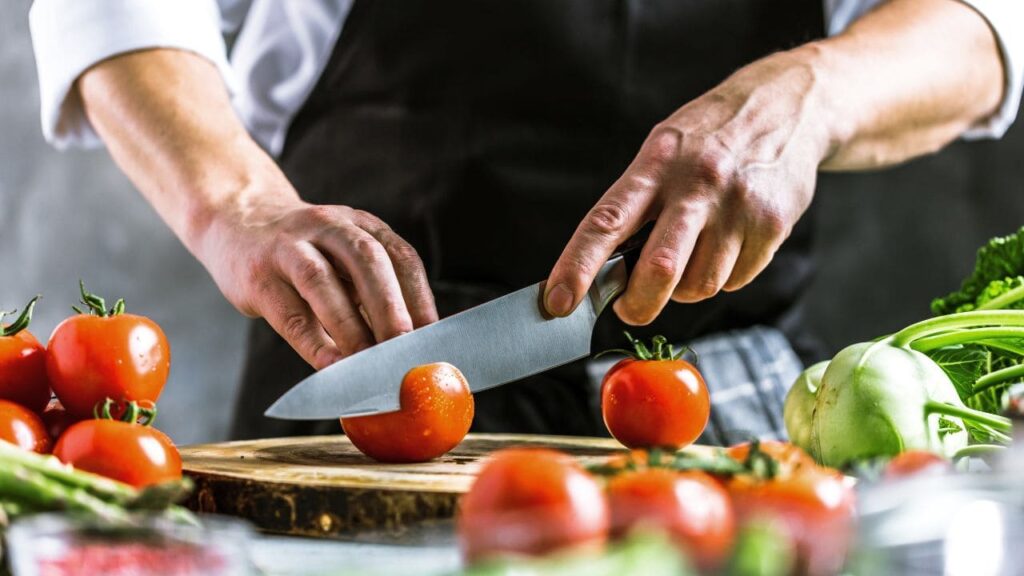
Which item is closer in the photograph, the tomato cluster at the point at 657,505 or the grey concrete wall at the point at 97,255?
the tomato cluster at the point at 657,505

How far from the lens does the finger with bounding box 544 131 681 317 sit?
115 centimetres

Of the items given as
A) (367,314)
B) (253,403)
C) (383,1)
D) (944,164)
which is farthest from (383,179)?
(944,164)

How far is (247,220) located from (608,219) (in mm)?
427

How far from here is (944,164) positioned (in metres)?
2.63

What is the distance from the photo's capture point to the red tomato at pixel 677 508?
58 centimetres

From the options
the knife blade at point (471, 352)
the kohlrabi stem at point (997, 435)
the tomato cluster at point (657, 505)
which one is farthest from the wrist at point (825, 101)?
the tomato cluster at point (657, 505)

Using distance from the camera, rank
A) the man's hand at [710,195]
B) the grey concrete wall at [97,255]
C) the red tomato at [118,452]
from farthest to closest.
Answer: the grey concrete wall at [97,255] < the man's hand at [710,195] < the red tomato at [118,452]

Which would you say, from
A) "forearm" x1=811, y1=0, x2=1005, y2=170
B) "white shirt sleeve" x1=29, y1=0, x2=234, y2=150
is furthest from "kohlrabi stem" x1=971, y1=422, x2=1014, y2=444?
"white shirt sleeve" x1=29, y1=0, x2=234, y2=150

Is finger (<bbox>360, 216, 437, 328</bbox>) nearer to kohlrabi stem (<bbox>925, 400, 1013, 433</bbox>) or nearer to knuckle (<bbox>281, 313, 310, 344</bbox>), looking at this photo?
knuckle (<bbox>281, 313, 310, 344</bbox>)

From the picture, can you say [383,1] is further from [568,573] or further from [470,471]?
[568,573]

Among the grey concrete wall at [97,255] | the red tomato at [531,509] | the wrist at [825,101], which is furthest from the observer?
the grey concrete wall at [97,255]

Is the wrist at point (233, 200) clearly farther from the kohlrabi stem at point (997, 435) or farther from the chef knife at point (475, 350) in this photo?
the kohlrabi stem at point (997, 435)

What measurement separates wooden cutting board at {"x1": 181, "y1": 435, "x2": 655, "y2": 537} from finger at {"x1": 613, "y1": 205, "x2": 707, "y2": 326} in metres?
0.19

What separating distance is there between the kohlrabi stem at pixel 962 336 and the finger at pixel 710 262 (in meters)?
0.23
